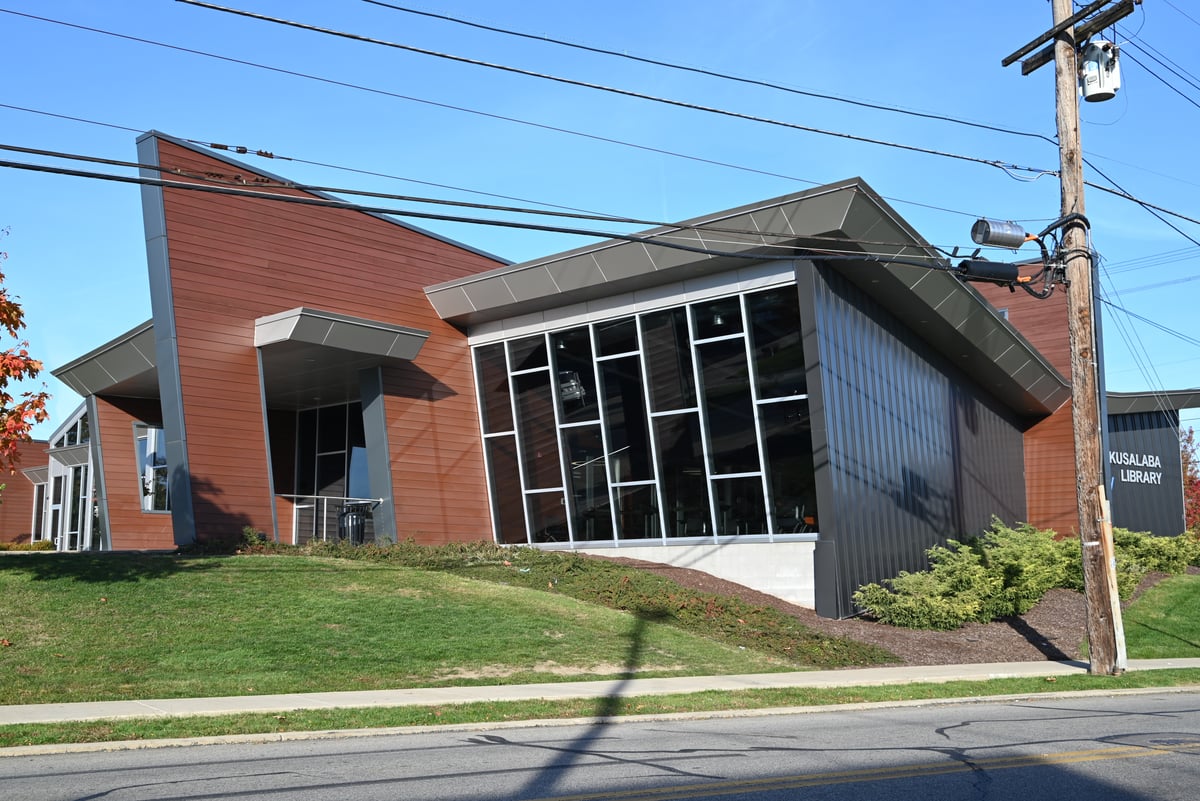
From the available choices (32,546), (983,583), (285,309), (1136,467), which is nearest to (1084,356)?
(983,583)

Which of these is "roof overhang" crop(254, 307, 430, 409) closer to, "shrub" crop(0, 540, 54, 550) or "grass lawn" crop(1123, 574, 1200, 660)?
"shrub" crop(0, 540, 54, 550)

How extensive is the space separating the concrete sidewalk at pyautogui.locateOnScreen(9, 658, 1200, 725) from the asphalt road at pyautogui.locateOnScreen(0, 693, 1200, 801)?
1453mm

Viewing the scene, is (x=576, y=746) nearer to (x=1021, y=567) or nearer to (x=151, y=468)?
(x=1021, y=567)

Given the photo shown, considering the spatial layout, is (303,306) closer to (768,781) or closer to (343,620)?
(343,620)

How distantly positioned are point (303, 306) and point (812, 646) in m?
12.3

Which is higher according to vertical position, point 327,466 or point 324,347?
point 324,347

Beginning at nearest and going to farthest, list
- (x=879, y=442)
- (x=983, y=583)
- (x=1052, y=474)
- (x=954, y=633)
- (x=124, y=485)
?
(x=954, y=633), (x=983, y=583), (x=879, y=442), (x=124, y=485), (x=1052, y=474)

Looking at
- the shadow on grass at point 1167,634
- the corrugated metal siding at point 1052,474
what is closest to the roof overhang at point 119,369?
the shadow on grass at point 1167,634

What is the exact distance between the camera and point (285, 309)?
2156cm

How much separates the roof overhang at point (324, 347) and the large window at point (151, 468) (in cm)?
414

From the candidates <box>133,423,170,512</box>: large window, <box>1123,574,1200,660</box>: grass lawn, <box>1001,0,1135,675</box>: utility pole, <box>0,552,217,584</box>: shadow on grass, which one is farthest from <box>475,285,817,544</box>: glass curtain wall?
<box>133,423,170,512</box>: large window

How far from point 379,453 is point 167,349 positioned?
4.90m

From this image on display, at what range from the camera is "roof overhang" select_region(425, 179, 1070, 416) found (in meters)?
18.6

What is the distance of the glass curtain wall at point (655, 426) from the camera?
66.8 feet
